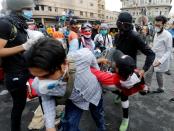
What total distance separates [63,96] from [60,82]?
0.67 ft

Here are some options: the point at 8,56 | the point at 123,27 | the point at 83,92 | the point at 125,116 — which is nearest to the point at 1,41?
the point at 8,56

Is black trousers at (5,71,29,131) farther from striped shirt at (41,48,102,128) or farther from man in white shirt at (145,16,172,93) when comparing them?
man in white shirt at (145,16,172,93)

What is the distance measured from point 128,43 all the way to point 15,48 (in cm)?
164

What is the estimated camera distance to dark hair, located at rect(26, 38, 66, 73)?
126cm

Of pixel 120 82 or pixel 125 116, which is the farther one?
pixel 125 116

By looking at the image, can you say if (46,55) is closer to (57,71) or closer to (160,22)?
(57,71)

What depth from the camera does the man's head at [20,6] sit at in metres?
2.18

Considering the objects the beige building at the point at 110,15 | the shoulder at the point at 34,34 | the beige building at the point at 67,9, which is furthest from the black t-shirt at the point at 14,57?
the beige building at the point at 110,15

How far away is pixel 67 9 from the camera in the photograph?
4856cm

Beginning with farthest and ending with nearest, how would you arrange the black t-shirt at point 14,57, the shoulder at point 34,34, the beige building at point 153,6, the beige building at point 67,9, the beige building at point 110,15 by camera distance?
the beige building at point 153,6
the beige building at point 110,15
the beige building at point 67,9
the black t-shirt at point 14,57
the shoulder at point 34,34

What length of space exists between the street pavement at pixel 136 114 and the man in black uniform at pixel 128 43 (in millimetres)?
410

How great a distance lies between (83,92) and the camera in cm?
183

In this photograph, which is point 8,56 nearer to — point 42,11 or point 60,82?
point 60,82

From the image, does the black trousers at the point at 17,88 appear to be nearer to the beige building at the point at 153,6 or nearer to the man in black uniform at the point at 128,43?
the man in black uniform at the point at 128,43
